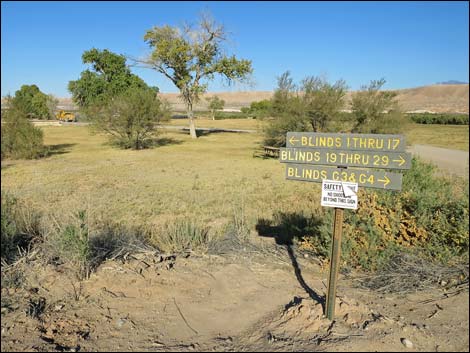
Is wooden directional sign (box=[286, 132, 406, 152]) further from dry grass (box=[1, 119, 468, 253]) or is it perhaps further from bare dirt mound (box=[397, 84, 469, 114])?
bare dirt mound (box=[397, 84, 469, 114])

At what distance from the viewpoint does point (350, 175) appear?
4.26m

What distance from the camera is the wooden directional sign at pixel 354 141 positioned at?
13.5 ft

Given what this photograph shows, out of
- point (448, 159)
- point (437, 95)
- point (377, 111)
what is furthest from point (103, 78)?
point (437, 95)

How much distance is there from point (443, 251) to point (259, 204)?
19.7 ft

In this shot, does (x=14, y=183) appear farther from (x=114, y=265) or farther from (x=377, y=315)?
(x=377, y=315)

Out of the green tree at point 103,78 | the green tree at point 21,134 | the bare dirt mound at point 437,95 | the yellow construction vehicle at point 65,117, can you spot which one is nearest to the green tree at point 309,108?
the green tree at point 21,134

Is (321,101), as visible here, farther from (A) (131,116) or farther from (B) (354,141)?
(B) (354,141)

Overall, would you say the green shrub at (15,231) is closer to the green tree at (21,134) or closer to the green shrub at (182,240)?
the green shrub at (182,240)

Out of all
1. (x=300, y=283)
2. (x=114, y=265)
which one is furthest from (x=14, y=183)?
(x=300, y=283)

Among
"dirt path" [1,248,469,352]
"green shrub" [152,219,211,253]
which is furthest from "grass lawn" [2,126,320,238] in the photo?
"dirt path" [1,248,469,352]

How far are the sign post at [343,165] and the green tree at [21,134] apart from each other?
18570 millimetres

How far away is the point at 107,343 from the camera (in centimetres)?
373

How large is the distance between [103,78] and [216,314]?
59.6 meters

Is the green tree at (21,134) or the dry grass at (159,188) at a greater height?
the green tree at (21,134)
